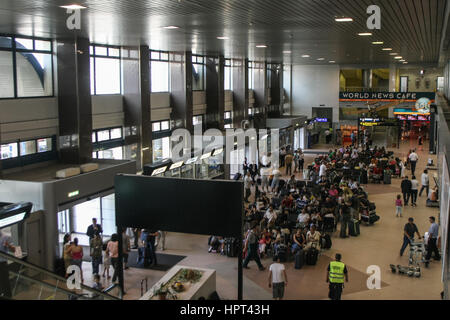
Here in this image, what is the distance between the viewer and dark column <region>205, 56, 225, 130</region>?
88.0 feet

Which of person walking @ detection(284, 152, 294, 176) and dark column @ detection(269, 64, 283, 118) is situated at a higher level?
dark column @ detection(269, 64, 283, 118)

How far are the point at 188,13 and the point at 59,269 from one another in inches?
296

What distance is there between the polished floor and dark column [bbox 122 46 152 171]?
14.0 feet

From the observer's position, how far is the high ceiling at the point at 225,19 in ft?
30.9

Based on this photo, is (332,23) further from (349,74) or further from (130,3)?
(349,74)

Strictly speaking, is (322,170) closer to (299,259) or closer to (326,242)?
(326,242)

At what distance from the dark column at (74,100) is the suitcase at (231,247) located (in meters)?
5.44

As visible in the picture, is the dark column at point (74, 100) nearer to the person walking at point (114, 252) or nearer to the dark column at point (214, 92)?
the person walking at point (114, 252)

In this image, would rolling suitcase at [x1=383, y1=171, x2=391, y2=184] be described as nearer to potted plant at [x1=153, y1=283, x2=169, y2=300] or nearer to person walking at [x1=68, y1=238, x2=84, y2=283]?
person walking at [x1=68, y1=238, x2=84, y2=283]

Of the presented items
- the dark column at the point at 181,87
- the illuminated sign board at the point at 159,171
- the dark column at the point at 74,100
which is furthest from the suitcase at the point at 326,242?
the dark column at the point at 181,87

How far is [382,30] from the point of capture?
1472 centimetres

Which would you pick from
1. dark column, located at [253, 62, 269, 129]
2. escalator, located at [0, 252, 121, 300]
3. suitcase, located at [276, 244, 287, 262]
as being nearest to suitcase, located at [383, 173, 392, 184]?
dark column, located at [253, 62, 269, 129]

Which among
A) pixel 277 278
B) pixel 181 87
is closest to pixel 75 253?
pixel 277 278

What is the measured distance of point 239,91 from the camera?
101 feet
